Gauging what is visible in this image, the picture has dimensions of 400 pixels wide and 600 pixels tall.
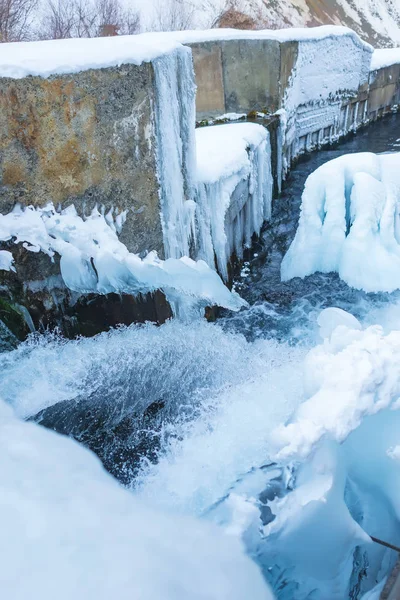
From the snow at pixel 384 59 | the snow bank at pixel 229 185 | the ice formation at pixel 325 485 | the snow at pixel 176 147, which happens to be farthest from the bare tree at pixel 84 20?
the ice formation at pixel 325 485

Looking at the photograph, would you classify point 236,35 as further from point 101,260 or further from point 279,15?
point 279,15

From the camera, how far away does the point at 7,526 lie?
1.46 m

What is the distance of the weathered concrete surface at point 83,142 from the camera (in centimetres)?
293

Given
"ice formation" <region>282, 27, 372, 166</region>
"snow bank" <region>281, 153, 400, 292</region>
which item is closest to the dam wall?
"snow bank" <region>281, 153, 400, 292</region>

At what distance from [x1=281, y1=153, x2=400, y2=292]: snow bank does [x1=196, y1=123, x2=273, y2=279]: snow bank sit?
0.76 m

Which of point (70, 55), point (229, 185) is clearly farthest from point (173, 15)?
point (70, 55)

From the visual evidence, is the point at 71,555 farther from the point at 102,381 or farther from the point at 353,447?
the point at 102,381

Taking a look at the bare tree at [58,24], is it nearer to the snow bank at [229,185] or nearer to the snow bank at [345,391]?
the snow bank at [229,185]

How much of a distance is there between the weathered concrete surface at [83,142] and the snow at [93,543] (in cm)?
178

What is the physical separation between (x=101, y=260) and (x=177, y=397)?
1.09m

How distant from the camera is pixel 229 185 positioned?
16.2 feet

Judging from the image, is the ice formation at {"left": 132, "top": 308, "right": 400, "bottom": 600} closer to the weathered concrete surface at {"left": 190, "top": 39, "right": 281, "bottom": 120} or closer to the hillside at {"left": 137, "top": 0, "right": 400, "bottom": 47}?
the weathered concrete surface at {"left": 190, "top": 39, "right": 281, "bottom": 120}

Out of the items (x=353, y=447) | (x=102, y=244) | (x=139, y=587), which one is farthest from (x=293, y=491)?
(x=102, y=244)

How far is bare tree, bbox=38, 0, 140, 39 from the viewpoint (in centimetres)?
1365
